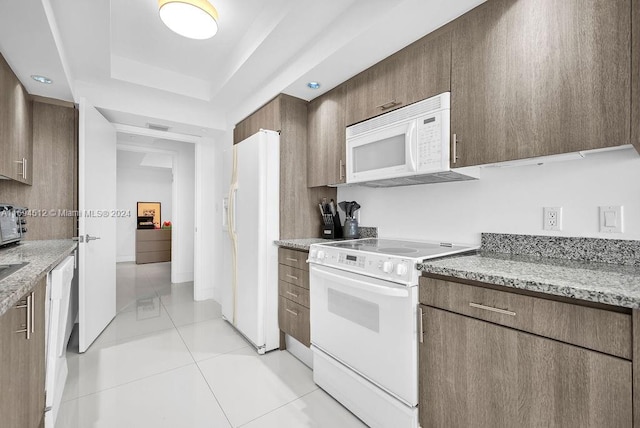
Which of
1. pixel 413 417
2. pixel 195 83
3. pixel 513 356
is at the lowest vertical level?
pixel 413 417

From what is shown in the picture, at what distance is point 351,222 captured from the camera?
246 cm

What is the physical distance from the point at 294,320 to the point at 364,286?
0.97 metres

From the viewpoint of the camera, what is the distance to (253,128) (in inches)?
118

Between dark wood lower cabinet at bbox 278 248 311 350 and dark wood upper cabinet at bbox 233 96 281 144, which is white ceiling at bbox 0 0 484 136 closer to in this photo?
dark wood upper cabinet at bbox 233 96 281 144

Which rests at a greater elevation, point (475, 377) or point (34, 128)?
point (34, 128)

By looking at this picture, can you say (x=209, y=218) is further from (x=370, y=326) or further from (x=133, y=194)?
(x=133, y=194)

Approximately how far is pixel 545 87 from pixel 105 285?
12.0 ft

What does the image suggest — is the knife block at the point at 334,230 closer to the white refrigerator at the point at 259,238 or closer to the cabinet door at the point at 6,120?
the white refrigerator at the point at 259,238

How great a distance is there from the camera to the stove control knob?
1.35 meters

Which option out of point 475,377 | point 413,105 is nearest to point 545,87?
point 413,105

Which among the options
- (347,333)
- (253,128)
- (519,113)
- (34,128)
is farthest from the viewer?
(253,128)

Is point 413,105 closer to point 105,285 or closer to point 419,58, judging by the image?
point 419,58

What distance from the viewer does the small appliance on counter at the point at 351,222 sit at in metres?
2.46

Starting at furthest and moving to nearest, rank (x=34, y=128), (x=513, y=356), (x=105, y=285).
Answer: (x=105, y=285) < (x=34, y=128) < (x=513, y=356)
